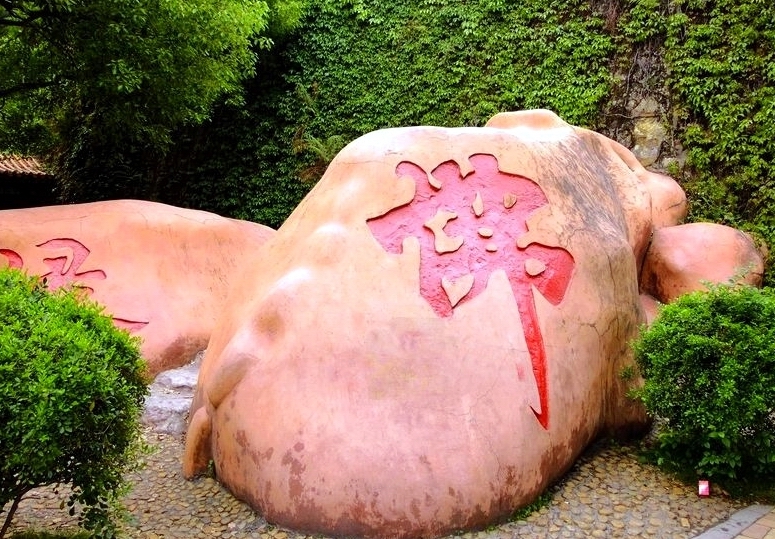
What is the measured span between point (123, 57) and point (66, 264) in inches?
105

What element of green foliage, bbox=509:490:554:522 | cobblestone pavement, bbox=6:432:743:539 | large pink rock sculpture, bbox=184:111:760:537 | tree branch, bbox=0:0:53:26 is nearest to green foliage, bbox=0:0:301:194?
tree branch, bbox=0:0:53:26

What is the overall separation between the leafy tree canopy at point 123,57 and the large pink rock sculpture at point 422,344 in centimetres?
421

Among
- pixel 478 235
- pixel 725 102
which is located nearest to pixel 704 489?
pixel 478 235

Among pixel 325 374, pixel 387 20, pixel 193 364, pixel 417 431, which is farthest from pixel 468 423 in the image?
pixel 387 20

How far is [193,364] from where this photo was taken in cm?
605

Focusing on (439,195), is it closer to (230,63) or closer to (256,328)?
(256,328)

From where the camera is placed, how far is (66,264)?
20.1 ft

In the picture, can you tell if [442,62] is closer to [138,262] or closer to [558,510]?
[138,262]

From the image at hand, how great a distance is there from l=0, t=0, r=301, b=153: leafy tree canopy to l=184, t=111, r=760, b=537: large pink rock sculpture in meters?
4.21

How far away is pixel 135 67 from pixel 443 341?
5823 millimetres

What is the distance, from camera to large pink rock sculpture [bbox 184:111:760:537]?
3135 mm

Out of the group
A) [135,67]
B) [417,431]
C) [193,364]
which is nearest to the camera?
[417,431]

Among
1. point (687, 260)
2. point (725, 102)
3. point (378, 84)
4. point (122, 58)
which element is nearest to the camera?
point (687, 260)

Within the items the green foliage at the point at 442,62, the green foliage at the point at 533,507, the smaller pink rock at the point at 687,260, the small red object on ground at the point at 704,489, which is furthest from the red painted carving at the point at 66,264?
the green foliage at the point at 442,62
